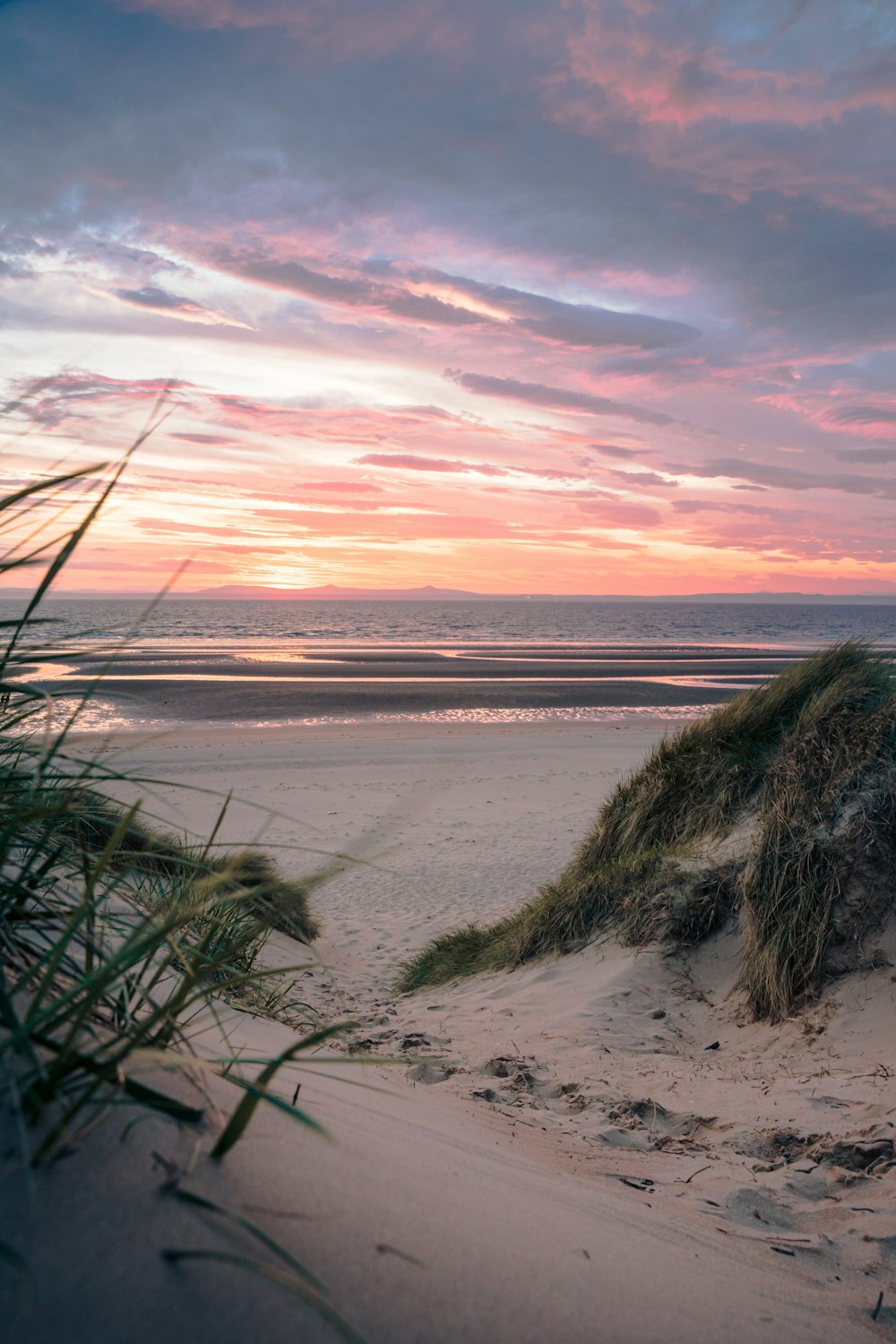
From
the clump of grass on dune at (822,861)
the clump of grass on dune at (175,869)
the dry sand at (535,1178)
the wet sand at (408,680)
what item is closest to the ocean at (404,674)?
the wet sand at (408,680)

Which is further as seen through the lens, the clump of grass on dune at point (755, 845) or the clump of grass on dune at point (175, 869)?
the clump of grass on dune at point (755, 845)

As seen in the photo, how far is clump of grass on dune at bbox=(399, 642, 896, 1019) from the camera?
171 inches

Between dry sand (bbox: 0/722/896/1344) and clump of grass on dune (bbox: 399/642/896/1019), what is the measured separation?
0.80ft

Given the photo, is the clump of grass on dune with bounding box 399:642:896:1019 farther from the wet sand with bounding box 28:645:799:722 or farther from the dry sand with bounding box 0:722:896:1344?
the wet sand with bounding box 28:645:799:722

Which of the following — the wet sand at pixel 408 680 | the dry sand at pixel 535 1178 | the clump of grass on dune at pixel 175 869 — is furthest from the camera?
the wet sand at pixel 408 680

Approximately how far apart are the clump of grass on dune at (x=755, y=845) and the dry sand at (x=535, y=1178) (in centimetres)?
24

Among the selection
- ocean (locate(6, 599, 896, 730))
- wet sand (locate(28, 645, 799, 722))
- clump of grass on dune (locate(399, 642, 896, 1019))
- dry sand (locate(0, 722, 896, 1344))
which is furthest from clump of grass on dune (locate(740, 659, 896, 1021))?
wet sand (locate(28, 645, 799, 722))

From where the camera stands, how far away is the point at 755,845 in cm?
484

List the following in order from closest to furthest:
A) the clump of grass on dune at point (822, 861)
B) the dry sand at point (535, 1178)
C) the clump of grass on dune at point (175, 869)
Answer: the dry sand at point (535, 1178), the clump of grass on dune at point (175, 869), the clump of grass on dune at point (822, 861)

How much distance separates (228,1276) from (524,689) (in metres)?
31.9

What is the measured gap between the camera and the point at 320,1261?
106cm

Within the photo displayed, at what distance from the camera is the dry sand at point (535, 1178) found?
0.97 m

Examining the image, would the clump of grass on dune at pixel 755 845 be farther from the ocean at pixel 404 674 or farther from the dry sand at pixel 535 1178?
the ocean at pixel 404 674

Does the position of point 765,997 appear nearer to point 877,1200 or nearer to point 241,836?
point 877,1200
